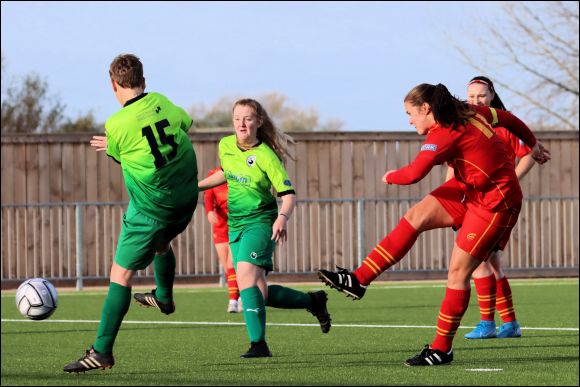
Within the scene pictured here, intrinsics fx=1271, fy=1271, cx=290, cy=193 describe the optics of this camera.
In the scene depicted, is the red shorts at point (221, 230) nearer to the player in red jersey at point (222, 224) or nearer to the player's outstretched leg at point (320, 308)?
the player in red jersey at point (222, 224)

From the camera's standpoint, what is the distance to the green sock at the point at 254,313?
8.77 m

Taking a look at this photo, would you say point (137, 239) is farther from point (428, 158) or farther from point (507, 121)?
point (507, 121)

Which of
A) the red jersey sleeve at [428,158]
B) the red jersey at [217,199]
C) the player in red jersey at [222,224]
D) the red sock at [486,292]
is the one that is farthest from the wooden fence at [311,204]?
the red jersey sleeve at [428,158]

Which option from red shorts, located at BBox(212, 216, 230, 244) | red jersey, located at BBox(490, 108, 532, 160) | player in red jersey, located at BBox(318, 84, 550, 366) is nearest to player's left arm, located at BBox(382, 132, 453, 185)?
player in red jersey, located at BBox(318, 84, 550, 366)

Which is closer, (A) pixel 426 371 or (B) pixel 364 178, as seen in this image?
(A) pixel 426 371

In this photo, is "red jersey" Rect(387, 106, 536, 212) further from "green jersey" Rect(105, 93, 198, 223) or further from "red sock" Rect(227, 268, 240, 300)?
"red sock" Rect(227, 268, 240, 300)

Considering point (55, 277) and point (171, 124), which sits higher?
point (171, 124)

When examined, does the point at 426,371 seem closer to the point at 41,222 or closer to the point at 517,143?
the point at 517,143

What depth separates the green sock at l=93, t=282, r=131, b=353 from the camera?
307 inches

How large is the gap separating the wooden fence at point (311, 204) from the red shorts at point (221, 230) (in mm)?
7093

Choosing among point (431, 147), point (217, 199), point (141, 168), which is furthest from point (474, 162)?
point (217, 199)

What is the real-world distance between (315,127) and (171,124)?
5150 cm

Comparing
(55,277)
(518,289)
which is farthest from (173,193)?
(55,277)

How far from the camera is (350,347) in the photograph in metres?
9.74
